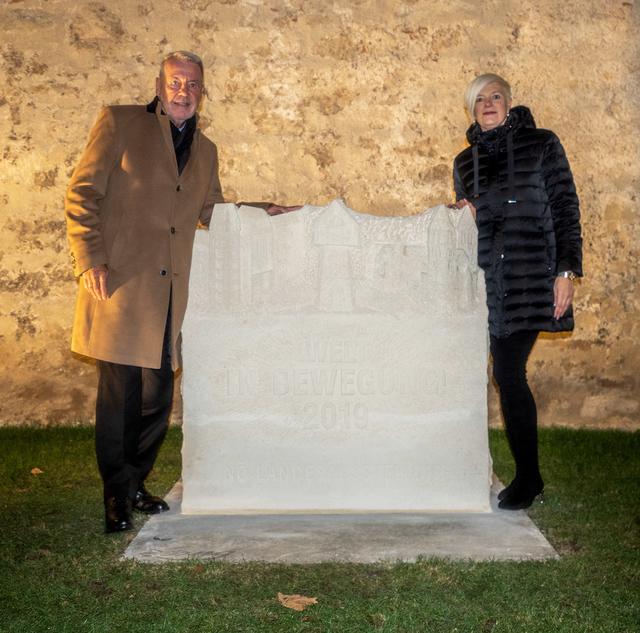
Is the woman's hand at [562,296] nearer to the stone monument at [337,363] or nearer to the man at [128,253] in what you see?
the stone monument at [337,363]

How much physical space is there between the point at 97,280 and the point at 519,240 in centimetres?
159

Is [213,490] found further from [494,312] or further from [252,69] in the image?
[252,69]

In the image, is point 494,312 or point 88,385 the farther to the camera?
point 88,385

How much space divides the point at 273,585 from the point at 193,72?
1893 mm

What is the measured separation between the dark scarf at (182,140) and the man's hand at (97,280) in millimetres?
525

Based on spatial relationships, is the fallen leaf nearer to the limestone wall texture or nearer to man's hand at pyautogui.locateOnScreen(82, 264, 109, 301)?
man's hand at pyautogui.locateOnScreen(82, 264, 109, 301)

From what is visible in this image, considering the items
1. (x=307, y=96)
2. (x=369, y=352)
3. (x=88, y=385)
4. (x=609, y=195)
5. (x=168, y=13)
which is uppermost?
(x=168, y=13)

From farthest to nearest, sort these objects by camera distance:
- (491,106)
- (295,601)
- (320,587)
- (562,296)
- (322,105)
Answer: (322,105), (491,106), (562,296), (320,587), (295,601)

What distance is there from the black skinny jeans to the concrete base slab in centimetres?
20

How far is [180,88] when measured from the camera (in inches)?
127

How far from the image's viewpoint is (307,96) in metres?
5.21

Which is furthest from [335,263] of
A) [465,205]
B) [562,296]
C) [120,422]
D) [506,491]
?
[506,491]

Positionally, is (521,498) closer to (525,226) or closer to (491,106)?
(525,226)

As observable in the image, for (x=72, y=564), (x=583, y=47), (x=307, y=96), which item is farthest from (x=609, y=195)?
(x=72, y=564)
